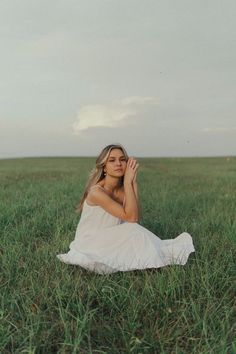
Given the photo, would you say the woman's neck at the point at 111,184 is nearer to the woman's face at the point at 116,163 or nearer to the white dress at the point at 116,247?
the woman's face at the point at 116,163

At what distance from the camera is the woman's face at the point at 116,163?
209 inches

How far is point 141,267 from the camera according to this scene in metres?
4.77

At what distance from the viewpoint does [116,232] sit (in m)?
5.25

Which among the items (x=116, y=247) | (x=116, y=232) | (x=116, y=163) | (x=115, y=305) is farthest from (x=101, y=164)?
(x=115, y=305)

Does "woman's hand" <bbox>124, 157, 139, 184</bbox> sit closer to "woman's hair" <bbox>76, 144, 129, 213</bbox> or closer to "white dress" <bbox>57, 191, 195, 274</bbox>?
"woman's hair" <bbox>76, 144, 129, 213</bbox>

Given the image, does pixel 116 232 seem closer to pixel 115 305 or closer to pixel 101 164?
pixel 101 164

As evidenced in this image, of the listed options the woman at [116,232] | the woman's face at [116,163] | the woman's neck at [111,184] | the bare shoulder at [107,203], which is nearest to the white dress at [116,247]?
the woman at [116,232]

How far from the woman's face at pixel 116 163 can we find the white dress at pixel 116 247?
1.53ft

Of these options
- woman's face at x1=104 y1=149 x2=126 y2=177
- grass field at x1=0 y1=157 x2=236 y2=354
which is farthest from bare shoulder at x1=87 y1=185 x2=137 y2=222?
grass field at x1=0 y1=157 x2=236 y2=354

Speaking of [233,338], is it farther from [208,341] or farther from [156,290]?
[156,290]

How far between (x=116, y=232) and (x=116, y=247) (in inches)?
8.4

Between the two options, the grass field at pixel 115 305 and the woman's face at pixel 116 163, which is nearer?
the grass field at pixel 115 305

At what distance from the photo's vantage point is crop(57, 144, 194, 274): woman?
4.90m

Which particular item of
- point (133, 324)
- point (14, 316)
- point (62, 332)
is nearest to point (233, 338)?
point (133, 324)
